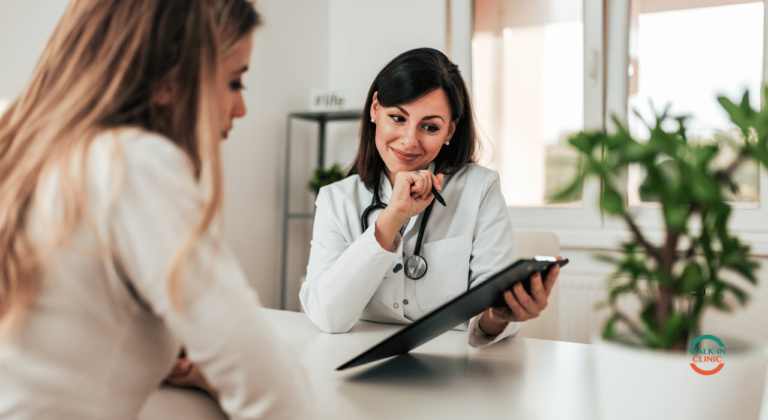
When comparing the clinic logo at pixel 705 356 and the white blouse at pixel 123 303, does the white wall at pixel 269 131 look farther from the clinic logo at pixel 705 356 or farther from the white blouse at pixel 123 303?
the clinic logo at pixel 705 356

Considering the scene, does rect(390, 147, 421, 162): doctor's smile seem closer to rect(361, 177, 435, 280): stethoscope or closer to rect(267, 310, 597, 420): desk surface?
rect(361, 177, 435, 280): stethoscope

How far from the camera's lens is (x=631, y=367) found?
455 mm

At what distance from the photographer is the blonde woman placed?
1.40 feet

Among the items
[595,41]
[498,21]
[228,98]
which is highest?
[498,21]

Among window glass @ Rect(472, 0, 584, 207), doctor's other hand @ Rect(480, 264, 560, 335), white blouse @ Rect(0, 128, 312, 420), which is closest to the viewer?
white blouse @ Rect(0, 128, 312, 420)

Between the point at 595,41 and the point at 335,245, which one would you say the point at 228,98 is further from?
the point at 595,41

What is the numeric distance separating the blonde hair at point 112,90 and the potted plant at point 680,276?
0.35 meters

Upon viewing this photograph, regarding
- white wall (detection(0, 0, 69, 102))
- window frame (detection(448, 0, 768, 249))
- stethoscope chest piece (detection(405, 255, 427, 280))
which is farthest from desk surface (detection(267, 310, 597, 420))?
window frame (detection(448, 0, 768, 249))

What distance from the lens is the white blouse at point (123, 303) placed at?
0.42 meters

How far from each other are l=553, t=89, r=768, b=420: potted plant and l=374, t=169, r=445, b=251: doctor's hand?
728mm

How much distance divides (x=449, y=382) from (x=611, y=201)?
0.40m

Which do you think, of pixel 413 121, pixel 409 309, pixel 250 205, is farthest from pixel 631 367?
pixel 250 205

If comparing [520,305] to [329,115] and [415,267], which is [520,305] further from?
[329,115]

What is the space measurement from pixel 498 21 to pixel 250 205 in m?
1.65
